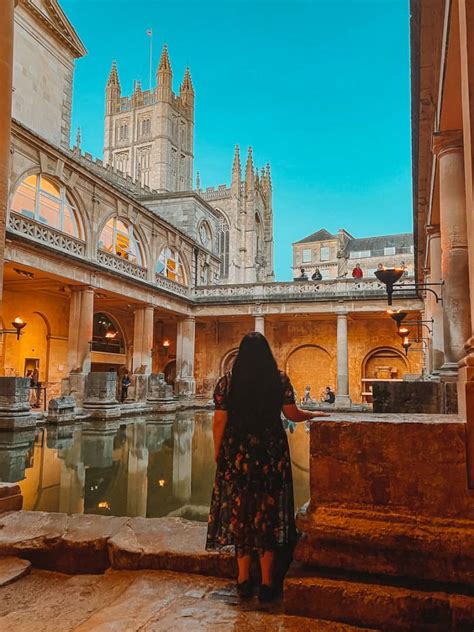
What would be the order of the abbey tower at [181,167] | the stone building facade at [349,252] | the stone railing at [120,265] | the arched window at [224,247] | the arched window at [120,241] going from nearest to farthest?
the stone railing at [120,265], the arched window at [120,241], the abbey tower at [181,167], the arched window at [224,247], the stone building facade at [349,252]

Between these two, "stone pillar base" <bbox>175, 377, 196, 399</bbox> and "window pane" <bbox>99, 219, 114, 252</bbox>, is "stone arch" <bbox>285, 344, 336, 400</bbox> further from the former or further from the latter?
"window pane" <bbox>99, 219, 114, 252</bbox>

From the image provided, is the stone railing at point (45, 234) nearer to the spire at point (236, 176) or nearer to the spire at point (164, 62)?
the spire at point (236, 176)

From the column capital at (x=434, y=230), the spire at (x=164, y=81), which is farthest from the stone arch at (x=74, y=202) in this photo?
the spire at (x=164, y=81)

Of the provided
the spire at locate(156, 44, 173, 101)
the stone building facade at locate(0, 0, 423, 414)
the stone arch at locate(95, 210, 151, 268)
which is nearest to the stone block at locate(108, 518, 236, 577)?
the stone building facade at locate(0, 0, 423, 414)

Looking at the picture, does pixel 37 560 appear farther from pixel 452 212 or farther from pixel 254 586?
pixel 452 212

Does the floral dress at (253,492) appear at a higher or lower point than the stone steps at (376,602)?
higher

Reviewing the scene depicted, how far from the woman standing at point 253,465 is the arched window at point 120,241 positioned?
16.7 metres

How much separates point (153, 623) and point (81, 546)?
3.55 feet

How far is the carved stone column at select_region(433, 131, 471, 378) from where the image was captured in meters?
5.95

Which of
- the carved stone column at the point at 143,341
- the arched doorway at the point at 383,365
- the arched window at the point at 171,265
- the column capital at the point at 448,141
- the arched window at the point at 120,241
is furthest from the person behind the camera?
the arched doorway at the point at 383,365

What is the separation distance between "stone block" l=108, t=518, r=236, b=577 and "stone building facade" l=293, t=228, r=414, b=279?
5213 centimetres

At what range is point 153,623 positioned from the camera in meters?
2.10

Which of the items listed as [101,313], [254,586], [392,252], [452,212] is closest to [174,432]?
[452,212]

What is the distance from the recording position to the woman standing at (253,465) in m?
2.43
